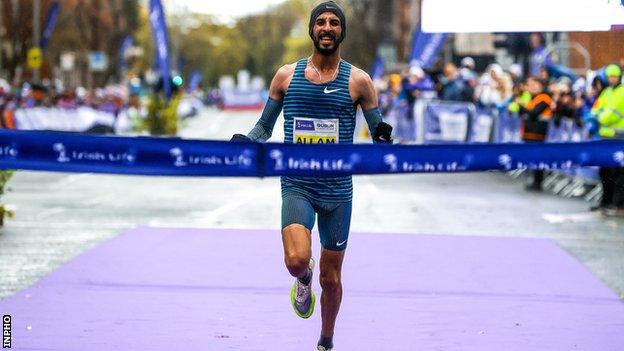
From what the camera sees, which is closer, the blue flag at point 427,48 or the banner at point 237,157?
the banner at point 237,157

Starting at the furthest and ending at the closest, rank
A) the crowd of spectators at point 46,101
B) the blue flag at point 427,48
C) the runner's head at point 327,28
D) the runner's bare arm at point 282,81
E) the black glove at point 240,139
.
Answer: the crowd of spectators at point 46,101
the blue flag at point 427,48
the runner's bare arm at point 282,81
the runner's head at point 327,28
the black glove at point 240,139

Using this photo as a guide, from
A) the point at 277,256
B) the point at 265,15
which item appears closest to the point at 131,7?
the point at 265,15

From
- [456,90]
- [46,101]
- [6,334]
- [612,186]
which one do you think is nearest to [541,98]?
[612,186]

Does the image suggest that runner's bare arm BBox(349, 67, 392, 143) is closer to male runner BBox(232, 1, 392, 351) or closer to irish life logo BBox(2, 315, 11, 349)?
male runner BBox(232, 1, 392, 351)

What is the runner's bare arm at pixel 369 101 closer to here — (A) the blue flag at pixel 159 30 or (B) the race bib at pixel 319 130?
(B) the race bib at pixel 319 130

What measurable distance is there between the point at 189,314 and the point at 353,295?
1.50 m

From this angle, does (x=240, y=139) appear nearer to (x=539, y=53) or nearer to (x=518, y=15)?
(x=518, y=15)

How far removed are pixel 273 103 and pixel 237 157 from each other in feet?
1.93

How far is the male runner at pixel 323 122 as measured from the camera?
678 cm

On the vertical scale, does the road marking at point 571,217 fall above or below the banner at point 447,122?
above

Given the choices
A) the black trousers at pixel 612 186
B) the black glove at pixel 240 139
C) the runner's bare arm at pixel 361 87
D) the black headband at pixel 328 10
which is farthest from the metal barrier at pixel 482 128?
the black glove at pixel 240 139

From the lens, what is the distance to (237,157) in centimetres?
661

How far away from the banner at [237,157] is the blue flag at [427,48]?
23.3 meters

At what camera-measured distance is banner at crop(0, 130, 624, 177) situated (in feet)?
21.4
